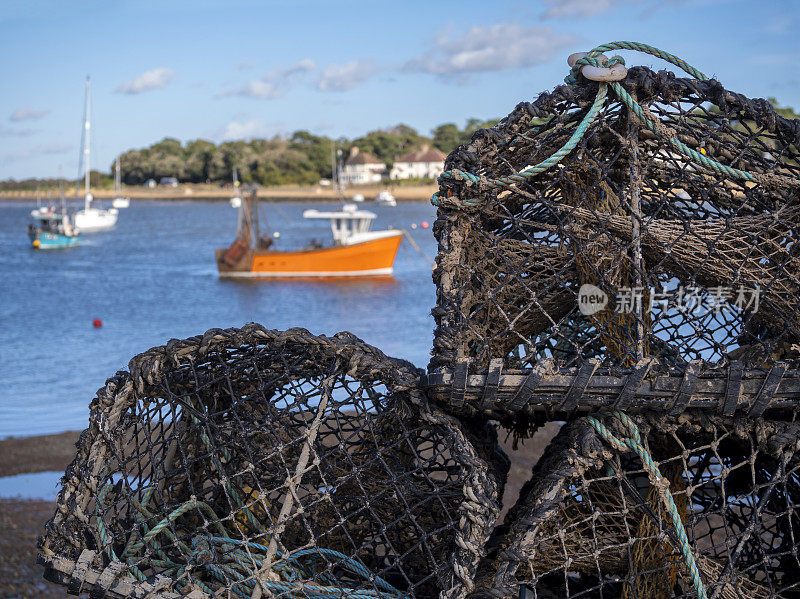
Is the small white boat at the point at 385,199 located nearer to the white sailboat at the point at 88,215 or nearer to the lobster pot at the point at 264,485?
the white sailboat at the point at 88,215

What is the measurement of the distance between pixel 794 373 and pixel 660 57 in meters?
1.01

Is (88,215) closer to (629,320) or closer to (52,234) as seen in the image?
(52,234)

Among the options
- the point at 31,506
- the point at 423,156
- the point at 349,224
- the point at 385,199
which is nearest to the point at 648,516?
the point at 31,506

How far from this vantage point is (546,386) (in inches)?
83.0

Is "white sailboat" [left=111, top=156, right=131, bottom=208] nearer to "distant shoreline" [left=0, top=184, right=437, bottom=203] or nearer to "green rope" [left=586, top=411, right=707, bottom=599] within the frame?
"distant shoreline" [left=0, top=184, right=437, bottom=203]

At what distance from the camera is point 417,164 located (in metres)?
88.1

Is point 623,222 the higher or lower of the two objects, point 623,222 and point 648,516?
the higher

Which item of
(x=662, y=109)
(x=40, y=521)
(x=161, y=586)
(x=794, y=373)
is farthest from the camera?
(x=40, y=521)

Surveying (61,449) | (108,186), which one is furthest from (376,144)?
(61,449)

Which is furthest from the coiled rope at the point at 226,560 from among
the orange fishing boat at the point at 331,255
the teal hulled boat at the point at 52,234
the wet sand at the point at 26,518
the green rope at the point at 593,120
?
the teal hulled boat at the point at 52,234

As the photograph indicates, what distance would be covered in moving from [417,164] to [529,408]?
87190 mm

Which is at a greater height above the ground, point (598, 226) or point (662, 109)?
point (662, 109)

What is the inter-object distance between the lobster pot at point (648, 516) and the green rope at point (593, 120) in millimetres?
729

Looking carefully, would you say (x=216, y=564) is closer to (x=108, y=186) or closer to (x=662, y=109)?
(x=662, y=109)
